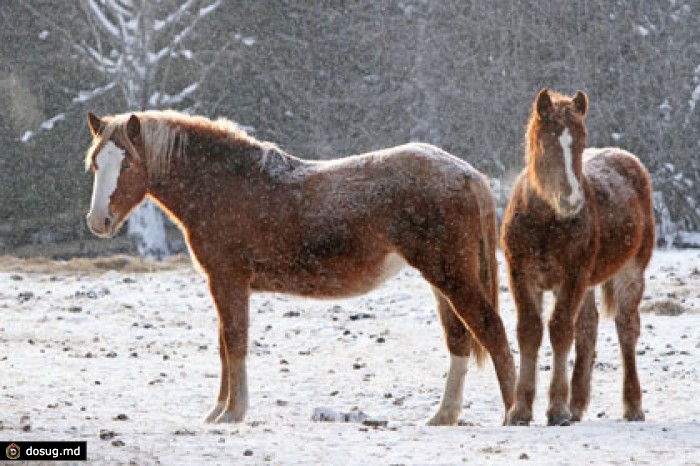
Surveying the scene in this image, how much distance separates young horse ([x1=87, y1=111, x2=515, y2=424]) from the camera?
7.82m

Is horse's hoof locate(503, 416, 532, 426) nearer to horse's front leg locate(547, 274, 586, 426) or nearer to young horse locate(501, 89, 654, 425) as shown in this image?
young horse locate(501, 89, 654, 425)

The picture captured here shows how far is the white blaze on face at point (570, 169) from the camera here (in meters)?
7.57

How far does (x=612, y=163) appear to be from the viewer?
9102 mm

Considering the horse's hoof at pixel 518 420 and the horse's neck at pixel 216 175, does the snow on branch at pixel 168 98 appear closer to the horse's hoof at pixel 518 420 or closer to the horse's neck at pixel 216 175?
the horse's neck at pixel 216 175

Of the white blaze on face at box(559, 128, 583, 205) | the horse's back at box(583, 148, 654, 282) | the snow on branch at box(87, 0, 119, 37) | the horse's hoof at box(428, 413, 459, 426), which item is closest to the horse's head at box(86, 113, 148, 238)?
the horse's hoof at box(428, 413, 459, 426)

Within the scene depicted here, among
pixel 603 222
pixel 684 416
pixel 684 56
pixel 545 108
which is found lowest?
pixel 684 416

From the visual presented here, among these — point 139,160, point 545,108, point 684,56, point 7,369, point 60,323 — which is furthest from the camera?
point 684,56

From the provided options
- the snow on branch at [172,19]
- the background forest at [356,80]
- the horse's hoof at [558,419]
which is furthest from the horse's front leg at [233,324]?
the snow on branch at [172,19]

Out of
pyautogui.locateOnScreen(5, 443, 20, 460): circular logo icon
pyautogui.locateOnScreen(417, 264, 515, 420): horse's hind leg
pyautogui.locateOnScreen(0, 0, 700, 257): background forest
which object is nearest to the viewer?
pyautogui.locateOnScreen(5, 443, 20, 460): circular logo icon

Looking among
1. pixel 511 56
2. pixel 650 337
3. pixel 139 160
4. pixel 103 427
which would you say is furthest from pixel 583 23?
pixel 103 427

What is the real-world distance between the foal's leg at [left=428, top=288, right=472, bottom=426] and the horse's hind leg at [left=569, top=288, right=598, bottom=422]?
82cm

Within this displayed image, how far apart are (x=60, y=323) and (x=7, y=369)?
3.04 m

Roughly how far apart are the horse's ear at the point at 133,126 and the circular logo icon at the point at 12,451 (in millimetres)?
3054

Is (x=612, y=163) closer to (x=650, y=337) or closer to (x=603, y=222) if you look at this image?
(x=603, y=222)
